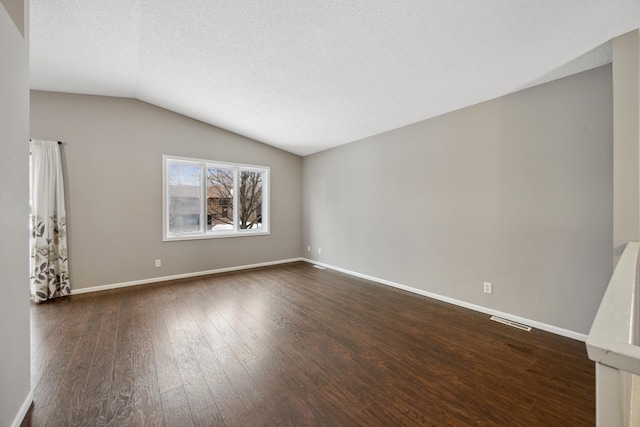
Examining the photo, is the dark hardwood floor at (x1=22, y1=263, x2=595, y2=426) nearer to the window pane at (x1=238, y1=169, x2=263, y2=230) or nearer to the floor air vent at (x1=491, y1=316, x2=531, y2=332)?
the floor air vent at (x1=491, y1=316, x2=531, y2=332)

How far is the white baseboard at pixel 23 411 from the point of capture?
1.39 metres

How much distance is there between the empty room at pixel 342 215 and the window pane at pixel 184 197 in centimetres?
5

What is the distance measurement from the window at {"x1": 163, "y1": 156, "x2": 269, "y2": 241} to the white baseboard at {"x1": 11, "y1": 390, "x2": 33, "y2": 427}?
291 cm

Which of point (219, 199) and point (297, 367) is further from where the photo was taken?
point (219, 199)

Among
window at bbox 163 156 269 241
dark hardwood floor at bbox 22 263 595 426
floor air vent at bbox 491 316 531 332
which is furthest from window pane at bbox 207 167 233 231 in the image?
floor air vent at bbox 491 316 531 332

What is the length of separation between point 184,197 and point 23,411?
11.5ft

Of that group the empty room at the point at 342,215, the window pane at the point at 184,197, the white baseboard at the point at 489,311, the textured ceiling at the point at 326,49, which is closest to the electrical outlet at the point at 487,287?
the empty room at the point at 342,215

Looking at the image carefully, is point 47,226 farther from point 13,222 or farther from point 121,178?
point 13,222

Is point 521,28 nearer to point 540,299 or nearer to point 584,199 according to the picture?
point 584,199

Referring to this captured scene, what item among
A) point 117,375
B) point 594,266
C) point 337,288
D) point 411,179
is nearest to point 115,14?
point 117,375

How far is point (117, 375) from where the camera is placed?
6.07ft

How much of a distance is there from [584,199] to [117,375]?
414 centimetres

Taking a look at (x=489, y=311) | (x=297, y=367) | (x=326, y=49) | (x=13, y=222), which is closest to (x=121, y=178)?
(x=13, y=222)

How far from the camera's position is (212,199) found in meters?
4.85
